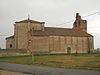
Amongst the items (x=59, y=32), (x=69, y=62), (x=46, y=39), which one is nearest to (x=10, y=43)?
(x=46, y=39)

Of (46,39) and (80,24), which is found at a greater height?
(80,24)

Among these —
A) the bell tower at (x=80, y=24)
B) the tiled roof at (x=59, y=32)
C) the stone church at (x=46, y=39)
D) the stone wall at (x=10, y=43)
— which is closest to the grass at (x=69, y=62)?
the stone church at (x=46, y=39)

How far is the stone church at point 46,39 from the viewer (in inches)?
2443

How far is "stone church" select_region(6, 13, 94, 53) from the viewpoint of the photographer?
2443 inches

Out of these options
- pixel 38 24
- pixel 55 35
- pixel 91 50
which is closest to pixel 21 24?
pixel 38 24

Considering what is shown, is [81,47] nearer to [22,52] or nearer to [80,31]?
[80,31]

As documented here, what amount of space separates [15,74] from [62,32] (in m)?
52.2

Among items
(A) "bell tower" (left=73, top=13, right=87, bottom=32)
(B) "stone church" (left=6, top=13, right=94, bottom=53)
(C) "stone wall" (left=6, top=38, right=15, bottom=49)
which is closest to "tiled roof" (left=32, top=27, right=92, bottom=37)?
(B) "stone church" (left=6, top=13, right=94, bottom=53)

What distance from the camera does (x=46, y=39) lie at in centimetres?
6306

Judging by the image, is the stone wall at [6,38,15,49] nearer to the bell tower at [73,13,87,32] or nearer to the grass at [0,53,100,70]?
the bell tower at [73,13,87,32]

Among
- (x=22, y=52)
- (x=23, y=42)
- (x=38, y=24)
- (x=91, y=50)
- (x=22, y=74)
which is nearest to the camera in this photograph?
(x=22, y=74)

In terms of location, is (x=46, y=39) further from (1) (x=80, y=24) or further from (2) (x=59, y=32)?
(1) (x=80, y=24)

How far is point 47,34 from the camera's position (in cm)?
6334

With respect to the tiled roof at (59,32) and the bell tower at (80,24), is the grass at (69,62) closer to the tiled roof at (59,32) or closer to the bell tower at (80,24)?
the tiled roof at (59,32)
